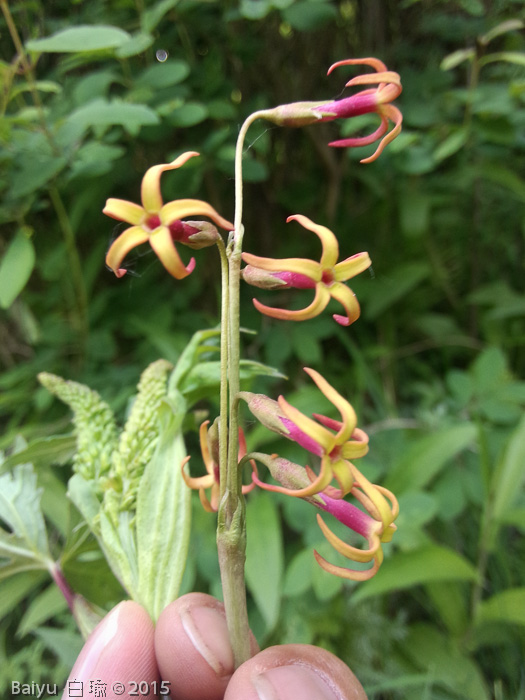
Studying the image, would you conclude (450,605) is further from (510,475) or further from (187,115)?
(187,115)

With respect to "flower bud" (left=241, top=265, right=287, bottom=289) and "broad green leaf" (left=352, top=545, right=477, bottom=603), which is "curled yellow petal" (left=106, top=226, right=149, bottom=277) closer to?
"flower bud" (left=241, top=265, right=287, bottom=289)

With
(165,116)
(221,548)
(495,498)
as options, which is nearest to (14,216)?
(165,116)

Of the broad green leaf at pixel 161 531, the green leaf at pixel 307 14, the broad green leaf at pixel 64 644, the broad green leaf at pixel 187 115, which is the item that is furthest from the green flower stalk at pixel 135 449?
the green leaf at pixel 307 14

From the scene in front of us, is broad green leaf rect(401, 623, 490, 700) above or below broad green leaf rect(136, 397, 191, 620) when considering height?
below

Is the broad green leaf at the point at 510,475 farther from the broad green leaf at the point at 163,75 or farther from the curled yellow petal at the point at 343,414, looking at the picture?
the broad green leaf at the point at 163,75

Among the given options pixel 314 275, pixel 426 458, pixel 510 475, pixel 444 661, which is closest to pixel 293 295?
pixel 426 458

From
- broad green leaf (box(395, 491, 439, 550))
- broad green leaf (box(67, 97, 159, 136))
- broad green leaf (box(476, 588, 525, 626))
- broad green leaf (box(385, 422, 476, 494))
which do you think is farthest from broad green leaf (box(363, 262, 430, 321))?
broad green leaf (box(67, 97, 159, 136))

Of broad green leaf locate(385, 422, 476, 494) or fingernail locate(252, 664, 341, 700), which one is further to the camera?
broad green leaf locate(385, 422, 476, 494)
